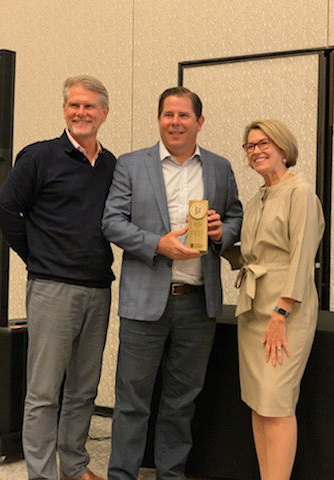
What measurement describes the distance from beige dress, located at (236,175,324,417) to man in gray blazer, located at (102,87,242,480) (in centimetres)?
20

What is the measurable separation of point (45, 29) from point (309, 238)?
2998 mm

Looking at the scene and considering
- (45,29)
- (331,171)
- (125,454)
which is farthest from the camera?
(45,29)

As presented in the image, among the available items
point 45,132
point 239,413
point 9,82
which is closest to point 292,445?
point 239,413

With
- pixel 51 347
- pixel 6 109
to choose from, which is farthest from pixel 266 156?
pixel 6 109

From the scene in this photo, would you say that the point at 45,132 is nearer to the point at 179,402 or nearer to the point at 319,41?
the point at 319,41

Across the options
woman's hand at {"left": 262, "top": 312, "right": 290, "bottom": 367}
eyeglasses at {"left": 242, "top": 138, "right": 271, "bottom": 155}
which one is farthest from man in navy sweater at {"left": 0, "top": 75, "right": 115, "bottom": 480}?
woman's hand at {"left": 262, "top": 312, "right": 290, "bottom": 367}

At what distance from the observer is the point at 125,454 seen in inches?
113

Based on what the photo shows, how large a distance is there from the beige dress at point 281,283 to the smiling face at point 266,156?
65 millimetres

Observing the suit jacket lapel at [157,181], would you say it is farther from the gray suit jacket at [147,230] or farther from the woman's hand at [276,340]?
the woman's hand at [276,340]

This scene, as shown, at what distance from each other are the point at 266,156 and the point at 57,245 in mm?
909

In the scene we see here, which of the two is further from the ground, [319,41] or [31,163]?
[319,41]

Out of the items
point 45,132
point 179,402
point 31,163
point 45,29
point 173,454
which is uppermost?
point 45,29

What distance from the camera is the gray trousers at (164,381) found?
2.85 metres

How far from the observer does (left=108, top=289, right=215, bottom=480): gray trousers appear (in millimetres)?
2852
